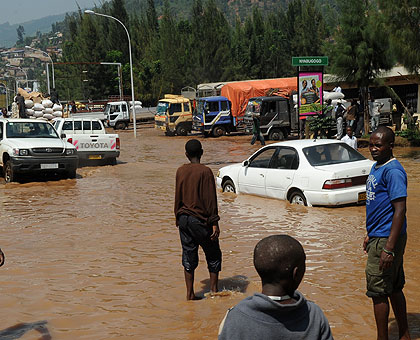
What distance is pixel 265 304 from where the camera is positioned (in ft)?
7.70

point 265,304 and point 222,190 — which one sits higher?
point 265,304

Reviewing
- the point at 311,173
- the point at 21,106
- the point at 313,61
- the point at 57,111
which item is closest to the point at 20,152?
the point at 311,173

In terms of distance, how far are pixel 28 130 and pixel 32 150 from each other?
1.47 meters

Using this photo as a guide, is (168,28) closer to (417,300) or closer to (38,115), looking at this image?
(38,115)

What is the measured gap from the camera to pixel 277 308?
7.73 feet

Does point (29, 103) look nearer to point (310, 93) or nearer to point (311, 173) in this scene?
point (310, 93)

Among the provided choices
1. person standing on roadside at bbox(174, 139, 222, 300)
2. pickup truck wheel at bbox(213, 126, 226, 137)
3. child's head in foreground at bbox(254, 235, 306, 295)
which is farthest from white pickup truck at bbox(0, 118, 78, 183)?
pickup truck wheel at bbox(213, 126, 226, 137)

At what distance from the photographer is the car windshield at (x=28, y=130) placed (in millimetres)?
Result: 17297

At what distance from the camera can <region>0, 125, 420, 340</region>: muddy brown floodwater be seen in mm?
5944

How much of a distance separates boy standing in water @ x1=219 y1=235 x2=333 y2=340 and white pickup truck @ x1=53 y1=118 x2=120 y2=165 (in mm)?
17912

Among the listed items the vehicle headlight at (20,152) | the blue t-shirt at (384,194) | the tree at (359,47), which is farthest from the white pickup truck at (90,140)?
the blue t-shirt at (384,194)

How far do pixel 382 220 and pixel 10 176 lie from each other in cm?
1372

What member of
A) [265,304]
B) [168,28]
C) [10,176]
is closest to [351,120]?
[10,176]

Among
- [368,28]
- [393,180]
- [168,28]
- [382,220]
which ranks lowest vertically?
[382,220]
